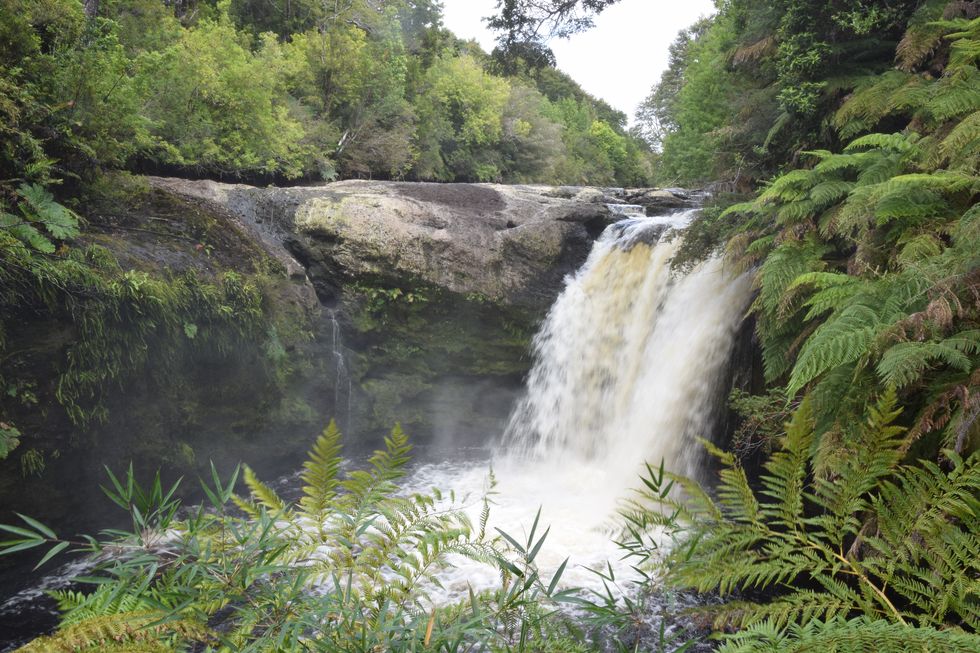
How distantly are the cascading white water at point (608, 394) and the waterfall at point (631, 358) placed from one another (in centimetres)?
2

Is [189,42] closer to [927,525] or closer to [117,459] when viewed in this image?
[117,459]

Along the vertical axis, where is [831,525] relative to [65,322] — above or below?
above

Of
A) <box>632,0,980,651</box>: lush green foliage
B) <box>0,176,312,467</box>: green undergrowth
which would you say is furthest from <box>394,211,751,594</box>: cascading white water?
<box>0,176,312,467</box>: green undergrowth

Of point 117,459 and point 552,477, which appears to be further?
point 552,477

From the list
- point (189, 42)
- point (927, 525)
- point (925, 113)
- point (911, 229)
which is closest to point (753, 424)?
point (911, 229)

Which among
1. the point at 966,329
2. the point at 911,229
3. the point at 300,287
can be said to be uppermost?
the point at 911,229

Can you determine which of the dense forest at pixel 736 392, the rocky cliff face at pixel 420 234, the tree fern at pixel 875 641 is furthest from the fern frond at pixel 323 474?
the rocky cliff face at pixel 420 234

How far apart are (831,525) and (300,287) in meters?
7.32

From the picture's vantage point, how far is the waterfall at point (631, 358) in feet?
21.1

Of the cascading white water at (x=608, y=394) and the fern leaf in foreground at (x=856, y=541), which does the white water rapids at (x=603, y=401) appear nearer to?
the cascading white water at (x=608, y=394)

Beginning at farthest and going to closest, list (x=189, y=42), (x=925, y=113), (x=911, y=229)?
(x=189, y=42) < (x=925, y=113) < (x=911, y=229)

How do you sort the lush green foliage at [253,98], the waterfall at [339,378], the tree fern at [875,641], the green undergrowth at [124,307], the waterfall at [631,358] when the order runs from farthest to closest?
1. the waterfall at [339,378]
2. the waterfall at [631,358]
3. the lush green foliage at [253,98]
4. the green undergrowth at [124,307]
5. the tree fern at [875,641]

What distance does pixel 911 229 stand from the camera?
404 cm

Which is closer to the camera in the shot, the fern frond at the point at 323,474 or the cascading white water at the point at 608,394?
the fern frond at the point at 323,474
